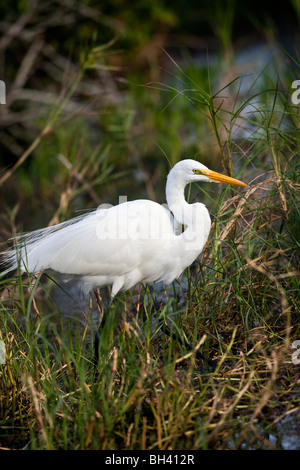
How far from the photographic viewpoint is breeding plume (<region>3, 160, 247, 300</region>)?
9.01 feet

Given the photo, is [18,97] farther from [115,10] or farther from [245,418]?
[245,418]

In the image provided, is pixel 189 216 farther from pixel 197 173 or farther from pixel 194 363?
pixel 194 363

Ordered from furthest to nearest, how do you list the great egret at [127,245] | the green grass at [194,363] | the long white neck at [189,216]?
the great egret at [127,245], the long white neck at [189,216], the green grass at [194,363]

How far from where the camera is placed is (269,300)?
8.70 feet

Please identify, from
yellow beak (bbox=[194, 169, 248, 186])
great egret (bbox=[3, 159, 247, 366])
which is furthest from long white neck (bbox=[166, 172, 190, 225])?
yellow beak (bbox=[194, 169, 248, 186])

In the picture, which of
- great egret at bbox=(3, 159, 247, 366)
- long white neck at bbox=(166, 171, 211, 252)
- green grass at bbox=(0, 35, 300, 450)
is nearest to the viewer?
green grass at bbox=(0, 35, 300, 450)

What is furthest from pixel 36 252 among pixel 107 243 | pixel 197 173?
pixel 197 173

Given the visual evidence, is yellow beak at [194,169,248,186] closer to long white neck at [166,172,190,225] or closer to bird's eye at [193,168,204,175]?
bird's eye at [193,168,204,175]

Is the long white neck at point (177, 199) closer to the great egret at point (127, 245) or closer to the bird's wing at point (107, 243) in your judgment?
the great egret at point (127, 245)

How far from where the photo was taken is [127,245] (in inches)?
111

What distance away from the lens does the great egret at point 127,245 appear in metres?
2.75

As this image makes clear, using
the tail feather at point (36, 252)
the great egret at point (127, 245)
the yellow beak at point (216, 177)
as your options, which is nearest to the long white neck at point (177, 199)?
the great egret at point (127, 245)

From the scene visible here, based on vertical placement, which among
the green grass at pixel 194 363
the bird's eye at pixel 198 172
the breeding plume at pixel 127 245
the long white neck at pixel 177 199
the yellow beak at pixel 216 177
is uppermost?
the bird's eye at pixel 198 172

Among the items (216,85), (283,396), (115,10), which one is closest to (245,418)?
(283,396)
